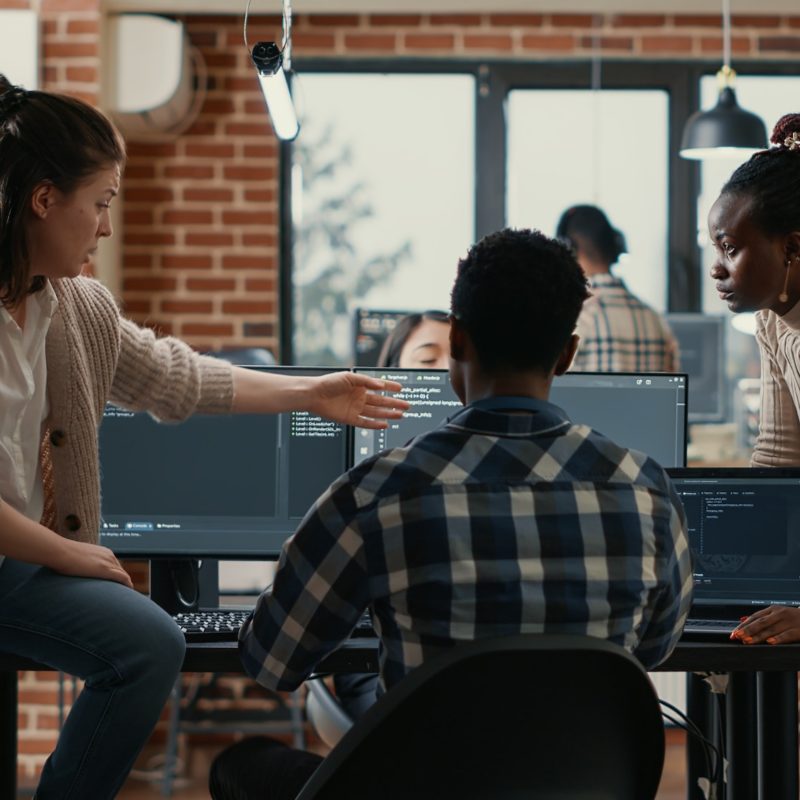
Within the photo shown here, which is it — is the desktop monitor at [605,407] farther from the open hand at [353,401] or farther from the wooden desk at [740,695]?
the wooden desk at [740,695]

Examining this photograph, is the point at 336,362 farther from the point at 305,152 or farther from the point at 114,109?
the point at 114,109

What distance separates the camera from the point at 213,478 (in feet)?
7.16

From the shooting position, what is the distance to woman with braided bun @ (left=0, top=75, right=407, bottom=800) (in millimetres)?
1564

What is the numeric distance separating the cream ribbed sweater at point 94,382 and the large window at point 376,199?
257cm

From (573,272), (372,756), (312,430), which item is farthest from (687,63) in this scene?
(372,756)

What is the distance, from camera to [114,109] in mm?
4055

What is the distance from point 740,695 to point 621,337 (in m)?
1.92

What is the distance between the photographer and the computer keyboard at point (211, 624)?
183 centimetres

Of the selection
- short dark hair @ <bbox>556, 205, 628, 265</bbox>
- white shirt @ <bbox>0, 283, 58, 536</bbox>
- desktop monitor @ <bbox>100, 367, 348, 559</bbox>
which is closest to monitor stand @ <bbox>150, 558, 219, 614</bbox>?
desktop monitor @ <bbox>100, 367, 348, 559</bbox>

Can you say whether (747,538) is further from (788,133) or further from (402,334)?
(402,334)

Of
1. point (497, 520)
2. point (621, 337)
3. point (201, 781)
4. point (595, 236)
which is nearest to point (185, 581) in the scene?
point (497, 520)

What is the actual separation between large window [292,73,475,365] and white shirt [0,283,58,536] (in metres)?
2.86

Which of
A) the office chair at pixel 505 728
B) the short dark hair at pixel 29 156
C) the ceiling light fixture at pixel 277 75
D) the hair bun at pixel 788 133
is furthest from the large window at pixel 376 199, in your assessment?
the office chair at pixel 505 728

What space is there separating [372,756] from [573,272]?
1.76ft
